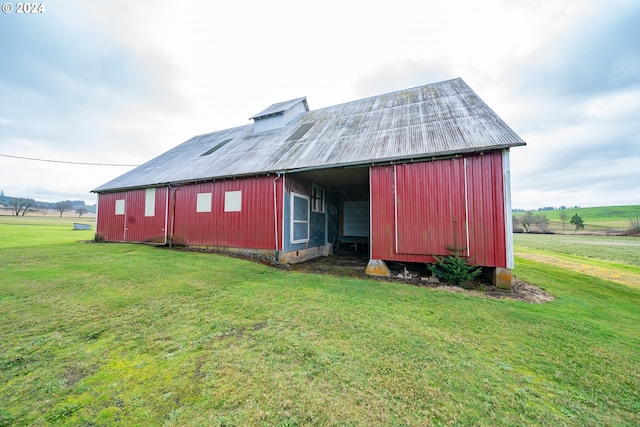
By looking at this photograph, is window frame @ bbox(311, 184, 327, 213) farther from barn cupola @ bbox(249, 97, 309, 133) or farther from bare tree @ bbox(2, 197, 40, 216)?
bare tree @ bbox(2, 197, 40, 216)

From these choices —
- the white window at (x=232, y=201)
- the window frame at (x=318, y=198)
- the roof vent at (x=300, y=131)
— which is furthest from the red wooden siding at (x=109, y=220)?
the window frame at (x=318, y=198)

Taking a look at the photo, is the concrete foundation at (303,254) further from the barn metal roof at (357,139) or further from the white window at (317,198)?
the barn metal roof at (357,139)

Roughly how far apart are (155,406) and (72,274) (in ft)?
21.8

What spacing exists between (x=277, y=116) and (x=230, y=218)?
7623mm

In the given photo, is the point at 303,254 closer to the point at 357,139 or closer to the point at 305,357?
the point at 357,139

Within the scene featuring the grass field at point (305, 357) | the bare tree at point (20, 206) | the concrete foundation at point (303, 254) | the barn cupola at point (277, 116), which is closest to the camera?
the grass field at point (305, 357)

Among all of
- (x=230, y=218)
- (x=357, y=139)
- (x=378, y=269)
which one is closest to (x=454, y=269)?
(x=378, y=269)

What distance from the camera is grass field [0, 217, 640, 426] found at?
1.98 m

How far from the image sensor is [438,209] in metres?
7.04

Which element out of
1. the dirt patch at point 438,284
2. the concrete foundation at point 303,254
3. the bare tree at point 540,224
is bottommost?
the dirt patch at point 438,284

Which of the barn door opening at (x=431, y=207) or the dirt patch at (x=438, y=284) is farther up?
the barn door opening at (x=431, y=207)

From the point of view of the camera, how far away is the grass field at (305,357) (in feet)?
6.51

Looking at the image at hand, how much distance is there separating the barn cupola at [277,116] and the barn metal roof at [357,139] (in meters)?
0.39

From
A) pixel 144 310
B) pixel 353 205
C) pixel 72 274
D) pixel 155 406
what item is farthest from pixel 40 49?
pixel 155 406
